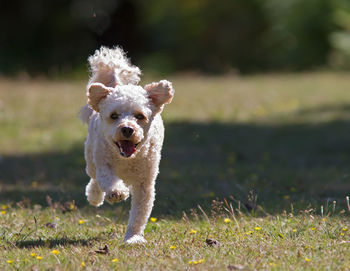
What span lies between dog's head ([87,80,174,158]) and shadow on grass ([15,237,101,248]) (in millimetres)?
853

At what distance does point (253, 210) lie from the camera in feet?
20.2

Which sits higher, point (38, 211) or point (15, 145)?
point (38, 211)

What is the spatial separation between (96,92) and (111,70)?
3.14 ft

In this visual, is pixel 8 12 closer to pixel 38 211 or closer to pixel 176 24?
pixel 176 24

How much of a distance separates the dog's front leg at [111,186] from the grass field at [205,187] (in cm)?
42

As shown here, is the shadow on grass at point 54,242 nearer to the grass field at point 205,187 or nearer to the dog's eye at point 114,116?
the grass field at point 205,187

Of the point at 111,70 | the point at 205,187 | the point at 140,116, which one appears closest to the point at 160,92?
the point at 140,116

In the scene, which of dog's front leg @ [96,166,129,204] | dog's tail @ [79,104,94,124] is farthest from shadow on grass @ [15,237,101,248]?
dog's tail @ [79,104,94,124]

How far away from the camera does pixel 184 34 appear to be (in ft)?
92.3

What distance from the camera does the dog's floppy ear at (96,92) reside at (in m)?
5.32

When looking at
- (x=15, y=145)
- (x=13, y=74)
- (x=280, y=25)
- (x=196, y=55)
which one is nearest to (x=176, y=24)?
(x=196, y=55)

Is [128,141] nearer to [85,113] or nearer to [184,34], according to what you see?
[85,113]

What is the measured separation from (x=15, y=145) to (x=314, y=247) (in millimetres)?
8279

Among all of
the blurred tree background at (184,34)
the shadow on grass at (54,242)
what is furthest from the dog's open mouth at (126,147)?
the blurred tree background at (184,34)
